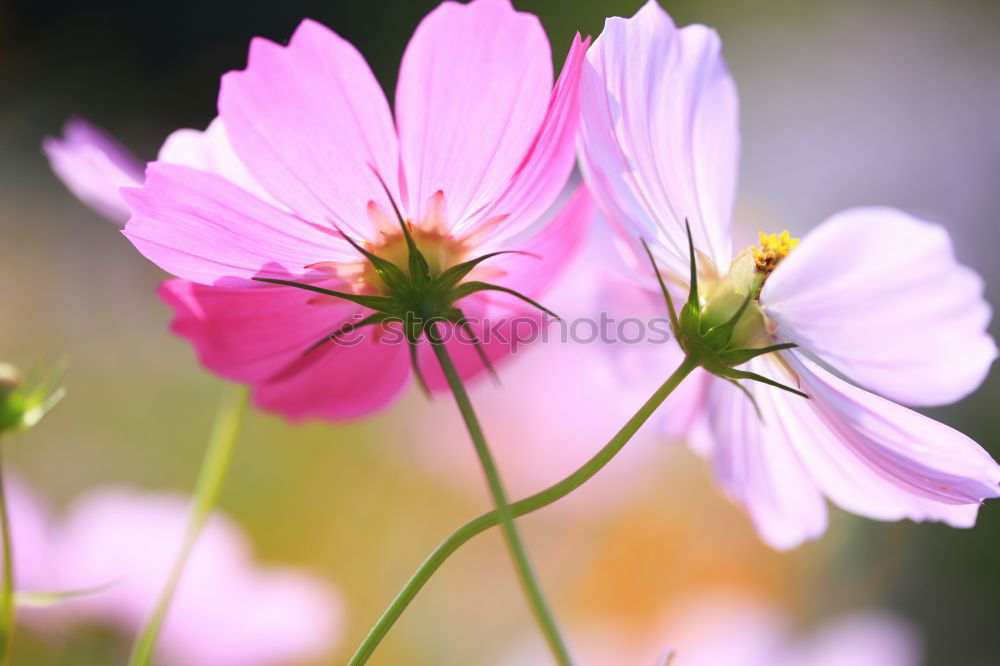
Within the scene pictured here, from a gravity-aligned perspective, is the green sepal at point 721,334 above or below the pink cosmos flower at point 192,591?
below

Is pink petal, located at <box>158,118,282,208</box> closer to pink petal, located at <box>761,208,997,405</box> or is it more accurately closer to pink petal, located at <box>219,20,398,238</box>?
pink petal, located at <box>219,20,398,238</box>

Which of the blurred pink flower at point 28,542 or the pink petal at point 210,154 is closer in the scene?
the pink petal at point 210,154

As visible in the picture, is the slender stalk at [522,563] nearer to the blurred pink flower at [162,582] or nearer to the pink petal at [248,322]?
the pink petal at [248,322]

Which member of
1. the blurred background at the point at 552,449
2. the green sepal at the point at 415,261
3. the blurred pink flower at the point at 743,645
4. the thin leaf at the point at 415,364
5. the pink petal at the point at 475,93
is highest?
the blurred background at the point at 552,449

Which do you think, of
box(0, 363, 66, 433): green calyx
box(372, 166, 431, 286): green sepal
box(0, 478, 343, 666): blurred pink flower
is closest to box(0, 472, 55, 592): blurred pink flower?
box(0, 478, 343, 666): blurred pink flower

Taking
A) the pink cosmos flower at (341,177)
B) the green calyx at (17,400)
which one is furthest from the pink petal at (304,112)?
the green calyx at (17,400)

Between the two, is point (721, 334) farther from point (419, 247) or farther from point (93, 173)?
point (93, 173)
